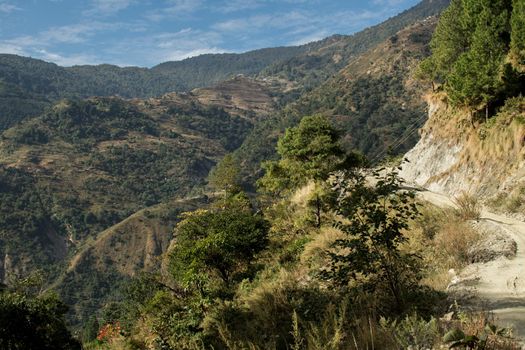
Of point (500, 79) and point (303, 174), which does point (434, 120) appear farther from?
point (303, 174)

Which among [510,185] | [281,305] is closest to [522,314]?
[281,305]

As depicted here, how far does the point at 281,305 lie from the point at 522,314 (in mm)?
4318

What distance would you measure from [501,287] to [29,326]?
1264 centimetres

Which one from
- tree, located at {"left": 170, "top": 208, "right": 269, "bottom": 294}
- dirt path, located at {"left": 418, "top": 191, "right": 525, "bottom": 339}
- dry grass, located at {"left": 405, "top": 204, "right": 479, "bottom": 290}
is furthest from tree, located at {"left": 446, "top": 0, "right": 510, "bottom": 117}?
dirt path, located at {"left": 418, "top": 191, "right": 525, "bottom": 339}

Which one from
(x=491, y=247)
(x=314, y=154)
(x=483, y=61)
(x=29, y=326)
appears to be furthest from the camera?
(x=483, y=61)

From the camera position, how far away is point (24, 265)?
615 ft

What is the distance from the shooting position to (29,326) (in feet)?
42.1

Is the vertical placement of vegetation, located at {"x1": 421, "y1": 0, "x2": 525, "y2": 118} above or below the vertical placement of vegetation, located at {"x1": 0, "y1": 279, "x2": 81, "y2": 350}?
above

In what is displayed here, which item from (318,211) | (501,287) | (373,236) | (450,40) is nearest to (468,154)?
(318,211)

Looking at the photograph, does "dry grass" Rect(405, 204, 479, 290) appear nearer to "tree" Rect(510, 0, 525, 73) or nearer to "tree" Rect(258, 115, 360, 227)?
"tree" Rect(258, 115, 360, 227)

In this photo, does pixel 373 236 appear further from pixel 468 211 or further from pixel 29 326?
pixel 29 326

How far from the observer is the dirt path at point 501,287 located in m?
7.33

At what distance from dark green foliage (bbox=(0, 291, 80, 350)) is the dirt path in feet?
36.7

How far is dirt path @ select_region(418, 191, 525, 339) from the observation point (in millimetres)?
7332
